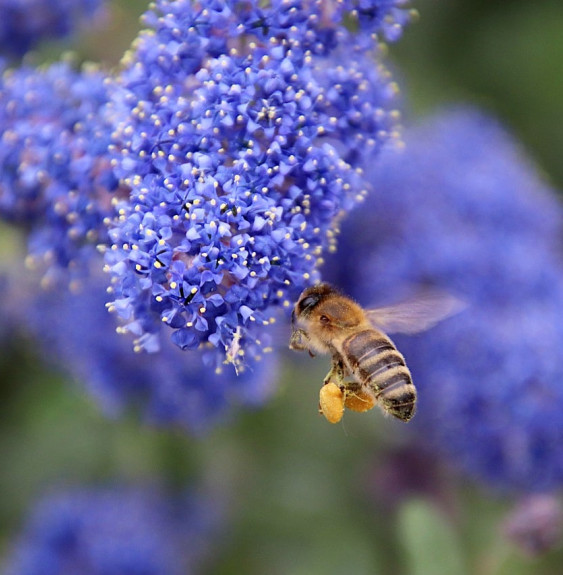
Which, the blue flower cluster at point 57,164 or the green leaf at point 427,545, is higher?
the blue flower cluster at point 57,164

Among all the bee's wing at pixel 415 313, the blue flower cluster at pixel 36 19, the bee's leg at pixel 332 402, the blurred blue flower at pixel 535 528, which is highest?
the blue flower cluster at pixel 36 19

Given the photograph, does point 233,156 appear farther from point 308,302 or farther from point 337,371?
point 337,371

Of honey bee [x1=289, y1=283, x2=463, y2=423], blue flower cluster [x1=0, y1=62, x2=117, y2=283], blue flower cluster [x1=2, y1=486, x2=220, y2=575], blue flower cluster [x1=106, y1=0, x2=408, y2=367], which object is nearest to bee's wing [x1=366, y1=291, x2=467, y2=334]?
honey bee [x1=289, y1=283, x2=463, y2=423]

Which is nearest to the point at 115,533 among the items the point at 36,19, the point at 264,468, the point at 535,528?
the point at 264,468

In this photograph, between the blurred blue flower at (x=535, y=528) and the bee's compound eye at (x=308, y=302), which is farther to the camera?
the blurred blue flower at (x=535, y=528)

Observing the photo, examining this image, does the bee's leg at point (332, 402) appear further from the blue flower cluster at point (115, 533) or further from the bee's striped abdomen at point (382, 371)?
the blue flower cluster at point (115, 533)

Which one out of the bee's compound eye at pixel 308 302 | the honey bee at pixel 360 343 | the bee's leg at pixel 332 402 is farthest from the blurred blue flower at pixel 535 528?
the bee's compound eye at pixel 308 302
